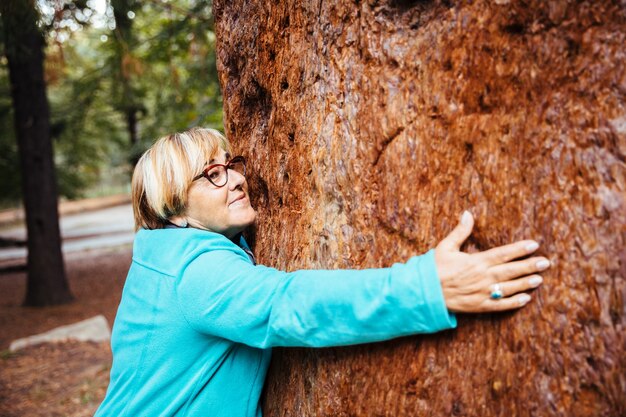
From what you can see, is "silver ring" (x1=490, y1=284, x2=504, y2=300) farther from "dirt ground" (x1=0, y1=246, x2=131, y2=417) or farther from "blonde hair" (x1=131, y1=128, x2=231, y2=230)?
"dirt ground" (x1=0, y1=246, x2=131, y2=417)

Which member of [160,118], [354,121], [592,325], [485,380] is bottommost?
[160,118]

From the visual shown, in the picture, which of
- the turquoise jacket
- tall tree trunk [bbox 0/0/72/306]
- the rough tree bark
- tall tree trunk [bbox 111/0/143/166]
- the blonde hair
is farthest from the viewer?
tall tree trunk [bbox 0/0/72/306]

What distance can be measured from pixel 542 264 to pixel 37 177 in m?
9.46

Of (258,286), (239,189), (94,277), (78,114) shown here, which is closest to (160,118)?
(78,114)

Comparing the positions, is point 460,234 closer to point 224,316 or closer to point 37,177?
point 224,316

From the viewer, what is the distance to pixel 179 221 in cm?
208

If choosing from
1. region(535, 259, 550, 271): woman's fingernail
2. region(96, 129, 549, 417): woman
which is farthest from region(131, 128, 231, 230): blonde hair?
region(535, 259, 550, 271): woman's fingernail

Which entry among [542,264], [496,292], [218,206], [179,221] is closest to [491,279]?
[496,292]

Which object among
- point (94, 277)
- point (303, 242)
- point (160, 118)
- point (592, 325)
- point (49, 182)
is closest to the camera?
point (592, 325)

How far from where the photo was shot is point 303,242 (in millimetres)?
1958

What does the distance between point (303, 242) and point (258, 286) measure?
39 centimetres

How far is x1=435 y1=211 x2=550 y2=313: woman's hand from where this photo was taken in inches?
55.6

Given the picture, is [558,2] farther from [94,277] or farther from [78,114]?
[94,277]

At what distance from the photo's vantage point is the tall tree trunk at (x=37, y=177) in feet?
28.9
